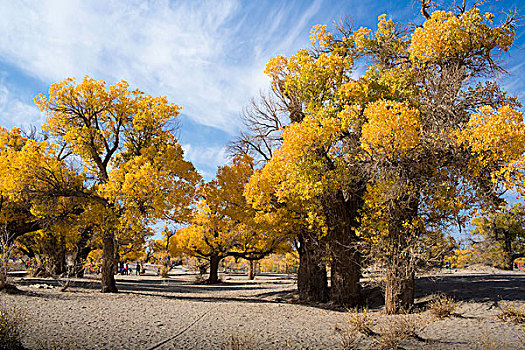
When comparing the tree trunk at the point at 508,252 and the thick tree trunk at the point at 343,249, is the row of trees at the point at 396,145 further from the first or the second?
the tree trunk at the point at 508,252

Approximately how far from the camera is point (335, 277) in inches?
447

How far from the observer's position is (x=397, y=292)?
356 inches

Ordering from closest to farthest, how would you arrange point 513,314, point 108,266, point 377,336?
point 377,336
point 513,314
point 108,266

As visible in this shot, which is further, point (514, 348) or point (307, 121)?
point (307, 121)

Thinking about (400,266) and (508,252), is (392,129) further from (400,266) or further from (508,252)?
(508,252)

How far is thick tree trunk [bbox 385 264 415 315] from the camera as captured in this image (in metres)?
8.95

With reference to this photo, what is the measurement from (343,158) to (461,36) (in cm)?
445

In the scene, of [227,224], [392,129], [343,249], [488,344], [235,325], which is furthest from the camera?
[227,224]

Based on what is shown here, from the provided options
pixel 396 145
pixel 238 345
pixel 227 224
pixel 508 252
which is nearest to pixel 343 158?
pixel 396 145

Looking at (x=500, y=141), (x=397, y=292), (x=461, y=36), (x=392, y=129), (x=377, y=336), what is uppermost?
(x=461, y=36)

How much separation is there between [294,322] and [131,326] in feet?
12.3

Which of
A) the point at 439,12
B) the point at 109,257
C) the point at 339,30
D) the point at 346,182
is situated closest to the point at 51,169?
the point at 109,257

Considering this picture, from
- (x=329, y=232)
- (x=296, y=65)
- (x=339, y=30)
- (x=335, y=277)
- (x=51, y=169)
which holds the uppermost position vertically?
(x=339, y=30)

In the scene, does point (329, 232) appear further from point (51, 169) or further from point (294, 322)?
point (51, 169)
